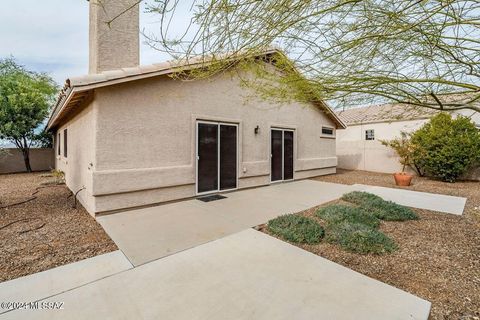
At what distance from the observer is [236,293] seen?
106 inches

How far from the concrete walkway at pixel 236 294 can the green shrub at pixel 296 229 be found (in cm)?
66

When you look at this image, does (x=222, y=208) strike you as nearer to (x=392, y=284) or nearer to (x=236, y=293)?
(x=236, y=293)

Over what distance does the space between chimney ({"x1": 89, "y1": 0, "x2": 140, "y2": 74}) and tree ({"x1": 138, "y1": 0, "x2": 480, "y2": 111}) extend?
4191mm

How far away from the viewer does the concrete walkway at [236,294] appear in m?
2.36

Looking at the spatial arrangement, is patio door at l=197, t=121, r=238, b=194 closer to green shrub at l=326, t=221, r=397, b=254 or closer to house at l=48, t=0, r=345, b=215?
house at l=48, t=0, r=345, b=215

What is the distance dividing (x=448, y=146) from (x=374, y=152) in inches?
178

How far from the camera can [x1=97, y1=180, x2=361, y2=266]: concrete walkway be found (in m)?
3.95

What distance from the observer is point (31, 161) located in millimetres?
16531

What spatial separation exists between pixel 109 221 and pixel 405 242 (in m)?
6.02

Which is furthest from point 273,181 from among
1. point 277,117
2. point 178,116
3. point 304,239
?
point 304,239

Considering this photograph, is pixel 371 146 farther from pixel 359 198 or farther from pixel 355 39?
pixel 355 39

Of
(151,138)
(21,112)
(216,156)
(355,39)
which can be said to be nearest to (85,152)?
(151,138)

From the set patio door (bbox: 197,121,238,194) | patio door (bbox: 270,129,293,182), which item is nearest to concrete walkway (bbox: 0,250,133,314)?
patio door (bbox: 197,121,238,194)

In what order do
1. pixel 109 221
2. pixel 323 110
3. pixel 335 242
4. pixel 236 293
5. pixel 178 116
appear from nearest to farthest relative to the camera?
1. pixel 236 293
2. pixel 335 242
3. pixel 109 221
4. pixel 178 116
5. pixel 323 110
